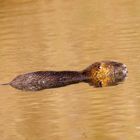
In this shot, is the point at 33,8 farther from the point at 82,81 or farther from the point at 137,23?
the point at 82,81

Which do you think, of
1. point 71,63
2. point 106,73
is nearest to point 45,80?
point 106,73

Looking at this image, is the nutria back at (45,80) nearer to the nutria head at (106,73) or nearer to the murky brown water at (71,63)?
the murky brown water at (71,63)

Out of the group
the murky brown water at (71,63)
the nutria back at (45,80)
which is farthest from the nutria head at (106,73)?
the nutria back at (45,80)

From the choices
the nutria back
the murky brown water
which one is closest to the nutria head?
the murky brown water

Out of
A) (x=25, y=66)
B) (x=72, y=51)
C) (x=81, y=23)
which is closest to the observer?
(x=25, y=66)

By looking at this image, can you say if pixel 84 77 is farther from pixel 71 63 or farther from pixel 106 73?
pixel 71 63

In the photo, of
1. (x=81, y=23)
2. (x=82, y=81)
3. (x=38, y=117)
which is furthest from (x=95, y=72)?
(x=81, y=23)

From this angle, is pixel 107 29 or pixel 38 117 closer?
pixel 38 117
